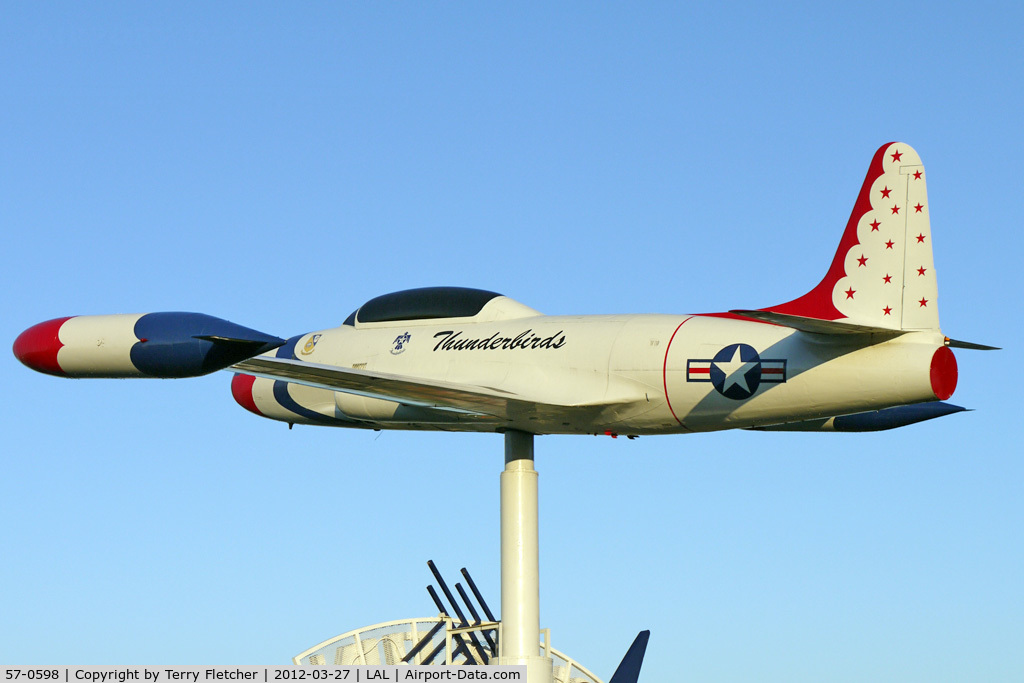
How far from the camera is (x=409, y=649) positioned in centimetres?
3988

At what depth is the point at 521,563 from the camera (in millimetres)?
30547

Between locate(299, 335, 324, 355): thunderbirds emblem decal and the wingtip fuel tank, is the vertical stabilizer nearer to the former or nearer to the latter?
the wingtip fuel tank

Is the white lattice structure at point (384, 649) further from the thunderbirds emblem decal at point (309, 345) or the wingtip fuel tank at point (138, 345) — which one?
the wingtip fuel tank at point (138, 345)

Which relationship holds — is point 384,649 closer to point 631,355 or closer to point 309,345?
point 309,345

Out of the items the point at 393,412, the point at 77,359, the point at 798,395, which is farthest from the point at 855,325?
the point at 77,359

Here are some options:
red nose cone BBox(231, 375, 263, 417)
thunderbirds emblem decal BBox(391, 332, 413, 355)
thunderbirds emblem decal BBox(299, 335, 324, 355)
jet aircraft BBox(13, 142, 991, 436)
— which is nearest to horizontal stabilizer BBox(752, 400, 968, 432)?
jet aircraft BBox(13, 142, 991, 436)

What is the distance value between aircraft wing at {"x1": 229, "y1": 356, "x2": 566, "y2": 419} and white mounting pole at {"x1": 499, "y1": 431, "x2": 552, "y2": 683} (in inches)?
70.1

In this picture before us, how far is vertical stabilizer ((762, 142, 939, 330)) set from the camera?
85.1 ft

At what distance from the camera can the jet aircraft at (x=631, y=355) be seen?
25.2m

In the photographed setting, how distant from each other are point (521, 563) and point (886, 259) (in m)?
9.90

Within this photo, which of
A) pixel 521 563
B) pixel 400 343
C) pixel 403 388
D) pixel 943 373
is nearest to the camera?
pixel 943 373

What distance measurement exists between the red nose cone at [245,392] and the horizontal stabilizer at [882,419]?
38.9ft

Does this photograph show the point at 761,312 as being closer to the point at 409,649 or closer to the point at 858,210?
the point at 858,210

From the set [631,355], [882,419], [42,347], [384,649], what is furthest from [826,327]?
[384,649]
